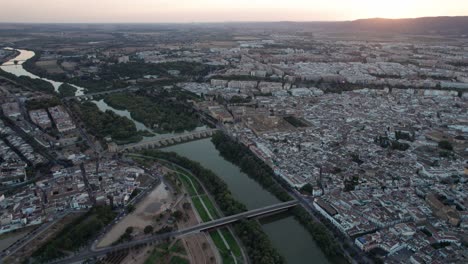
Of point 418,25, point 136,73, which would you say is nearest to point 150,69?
point 136,73

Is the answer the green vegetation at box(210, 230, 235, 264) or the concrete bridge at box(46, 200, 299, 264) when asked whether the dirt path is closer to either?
A: the concrete bridge at box(46, 200, 299, 264)

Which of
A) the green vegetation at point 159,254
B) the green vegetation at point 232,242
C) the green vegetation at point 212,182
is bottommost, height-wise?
the green vegetation at point 232,242

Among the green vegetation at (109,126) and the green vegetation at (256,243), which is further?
the green vegetation at (109,126)

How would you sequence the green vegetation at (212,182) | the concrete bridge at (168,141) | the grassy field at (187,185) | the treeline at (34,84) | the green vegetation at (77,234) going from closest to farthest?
the green vegetation at (77,234) → the green vegetation at (212,182) → the grassy field at (187,185) → the concrete bridge at (168,141) → the treeline at (34,84)

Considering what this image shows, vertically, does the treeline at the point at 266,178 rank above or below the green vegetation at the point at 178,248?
above

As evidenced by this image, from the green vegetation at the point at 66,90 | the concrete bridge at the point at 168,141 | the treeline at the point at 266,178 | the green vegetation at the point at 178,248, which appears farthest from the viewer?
the green vegetation at the point at 66,90

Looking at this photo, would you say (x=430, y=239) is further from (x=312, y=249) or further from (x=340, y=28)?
(x=340, y=28)

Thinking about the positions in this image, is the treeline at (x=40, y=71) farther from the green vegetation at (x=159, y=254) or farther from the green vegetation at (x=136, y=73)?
the green vegetation at (x=159, y=254)

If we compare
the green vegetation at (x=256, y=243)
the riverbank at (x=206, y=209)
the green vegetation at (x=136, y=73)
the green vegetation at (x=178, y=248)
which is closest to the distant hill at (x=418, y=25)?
the green vegetation at (x=136, y=73)
